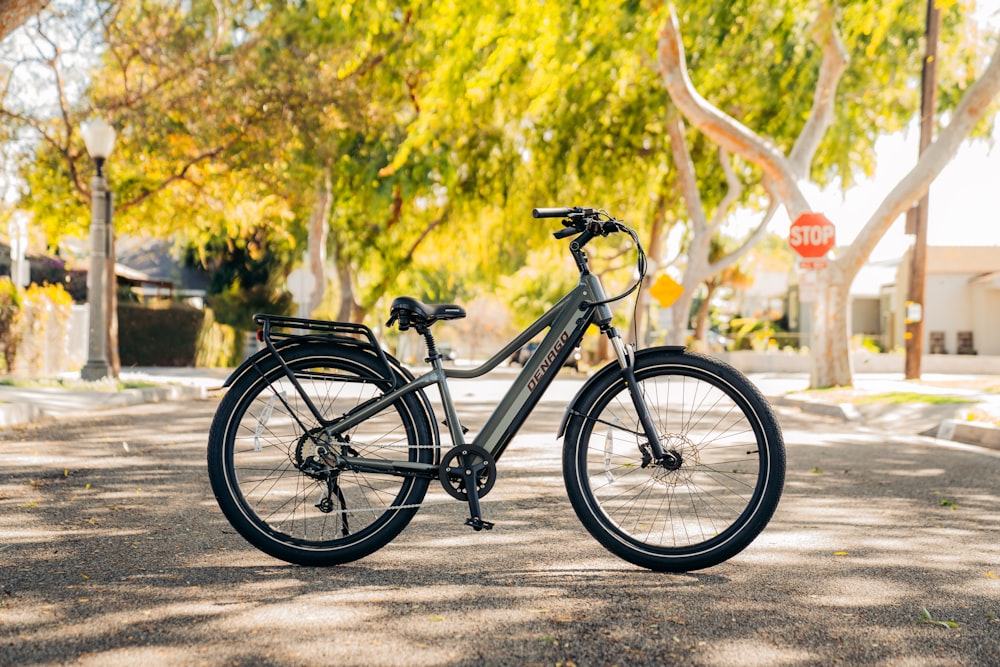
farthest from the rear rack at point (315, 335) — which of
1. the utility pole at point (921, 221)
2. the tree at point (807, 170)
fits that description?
the utility pole at point (921, 221)

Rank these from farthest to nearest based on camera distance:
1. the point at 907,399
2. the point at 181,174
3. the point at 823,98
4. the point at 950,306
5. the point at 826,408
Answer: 1. the point at 950,306
2. the point at 823,98
3. the point at 181,174
4. the point at 907,399
5. the point at 826,408

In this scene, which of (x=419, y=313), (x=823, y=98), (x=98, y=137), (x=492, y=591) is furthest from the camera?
(x=823, y=98)

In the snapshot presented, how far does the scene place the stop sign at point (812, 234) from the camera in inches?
725

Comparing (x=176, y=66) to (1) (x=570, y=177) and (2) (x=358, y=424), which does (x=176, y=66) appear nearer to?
(1) (x=570, y=177)

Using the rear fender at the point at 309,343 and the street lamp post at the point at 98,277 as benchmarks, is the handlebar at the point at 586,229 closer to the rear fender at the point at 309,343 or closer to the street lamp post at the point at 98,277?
the rear fender at the point at 309,343

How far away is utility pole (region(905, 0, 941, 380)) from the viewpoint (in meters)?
20.8

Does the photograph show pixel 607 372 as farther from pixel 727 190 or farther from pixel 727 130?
pixel 727 190

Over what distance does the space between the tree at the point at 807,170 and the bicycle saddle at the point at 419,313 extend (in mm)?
15323

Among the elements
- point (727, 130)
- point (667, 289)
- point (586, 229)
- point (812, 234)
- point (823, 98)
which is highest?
point (823, 98)

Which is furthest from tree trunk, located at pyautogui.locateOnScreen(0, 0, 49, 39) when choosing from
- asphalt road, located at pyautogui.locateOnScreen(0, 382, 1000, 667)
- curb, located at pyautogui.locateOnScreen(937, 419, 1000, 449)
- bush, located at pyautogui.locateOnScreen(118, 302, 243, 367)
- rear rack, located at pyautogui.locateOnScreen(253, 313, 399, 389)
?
bush, located at pyautogui.locateOnScreen(118, 302, 243, 367)

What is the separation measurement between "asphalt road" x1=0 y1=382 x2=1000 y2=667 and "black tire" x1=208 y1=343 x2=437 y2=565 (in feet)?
0.48

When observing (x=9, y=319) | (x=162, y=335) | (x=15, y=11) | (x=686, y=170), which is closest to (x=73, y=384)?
(x=9, y=319)

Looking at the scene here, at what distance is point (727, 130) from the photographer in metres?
19.6

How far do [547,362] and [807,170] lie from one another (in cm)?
1670
